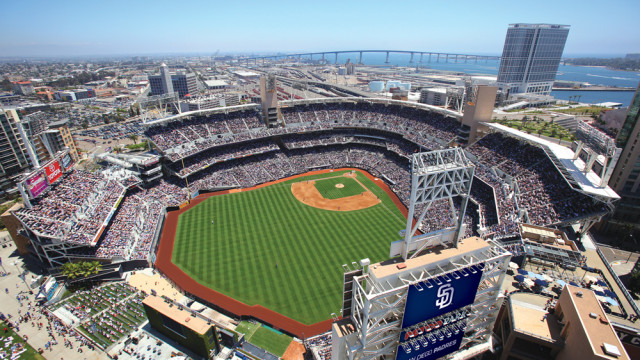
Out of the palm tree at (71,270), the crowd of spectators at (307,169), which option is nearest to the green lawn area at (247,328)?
the crowd of spectators at (307,169)

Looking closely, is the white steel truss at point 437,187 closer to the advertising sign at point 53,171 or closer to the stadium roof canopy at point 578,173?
the stadium roof canopy at point 578,173

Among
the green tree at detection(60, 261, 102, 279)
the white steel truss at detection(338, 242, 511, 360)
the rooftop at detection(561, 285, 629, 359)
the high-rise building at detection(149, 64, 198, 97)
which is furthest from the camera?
the high-rise building at detection(149, 64, 198, 97)

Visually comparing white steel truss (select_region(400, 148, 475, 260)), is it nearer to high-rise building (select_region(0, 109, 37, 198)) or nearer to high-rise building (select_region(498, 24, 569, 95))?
high-rise building (select_region(0, 109, 37, 198))

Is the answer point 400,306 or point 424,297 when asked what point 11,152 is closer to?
point 400,306

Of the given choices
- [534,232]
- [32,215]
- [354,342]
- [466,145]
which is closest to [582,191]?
[534,232]

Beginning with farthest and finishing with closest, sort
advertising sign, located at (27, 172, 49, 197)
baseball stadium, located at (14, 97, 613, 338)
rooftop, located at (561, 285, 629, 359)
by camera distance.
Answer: advertising sign, located at (27, 172, 49, 197), baseball stadium, located at (14, 97, 613, 338), rooftop, located at (561, 285, 629, 359)

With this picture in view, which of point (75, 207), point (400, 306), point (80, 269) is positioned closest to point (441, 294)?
point (400, 306)

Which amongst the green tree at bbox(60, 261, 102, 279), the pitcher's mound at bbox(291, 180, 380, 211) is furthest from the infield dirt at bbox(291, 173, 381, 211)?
the green tree at bbox(60, 261, 102, 279)

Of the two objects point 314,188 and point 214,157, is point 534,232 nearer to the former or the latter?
point 314,188
